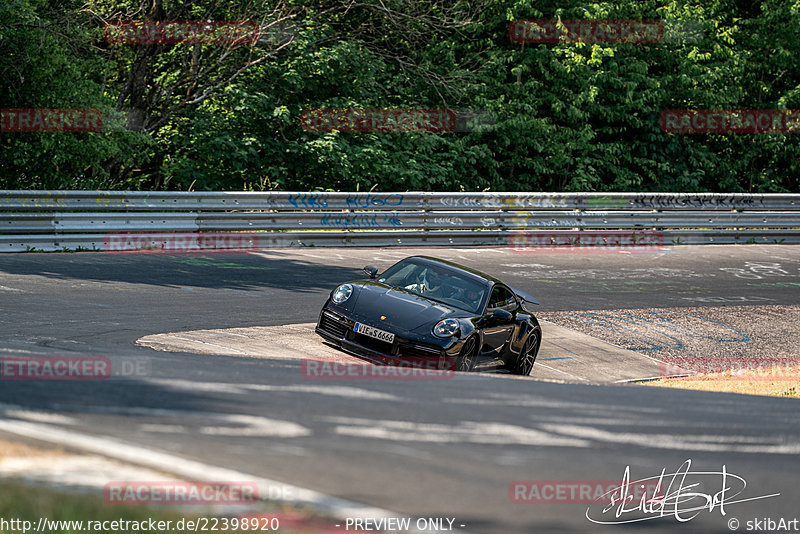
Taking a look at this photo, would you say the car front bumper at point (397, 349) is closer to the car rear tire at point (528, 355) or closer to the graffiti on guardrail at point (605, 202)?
the car rear tire at point (528, 355)

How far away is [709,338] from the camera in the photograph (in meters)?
13.8

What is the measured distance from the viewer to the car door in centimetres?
1025

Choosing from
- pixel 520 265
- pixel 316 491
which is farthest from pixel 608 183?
pixel 316 491

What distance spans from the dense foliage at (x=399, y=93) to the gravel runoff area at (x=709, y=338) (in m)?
9.43

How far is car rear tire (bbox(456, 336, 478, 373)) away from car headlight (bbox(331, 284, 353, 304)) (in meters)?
1.51

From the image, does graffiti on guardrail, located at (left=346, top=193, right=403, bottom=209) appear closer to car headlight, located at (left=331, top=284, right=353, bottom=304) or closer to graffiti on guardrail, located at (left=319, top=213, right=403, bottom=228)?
graffiti on guardrail, located at (left=319, top=213, right=403, bottom=228)

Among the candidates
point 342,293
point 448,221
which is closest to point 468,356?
point 342,293

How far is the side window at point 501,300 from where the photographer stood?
10.7 meters

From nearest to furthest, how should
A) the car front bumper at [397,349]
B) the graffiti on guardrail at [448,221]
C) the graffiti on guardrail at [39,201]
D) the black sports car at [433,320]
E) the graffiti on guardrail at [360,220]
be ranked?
the car front bumper at [397,349] < the black sports car at [433,320] < the graffiti on guardrail at [39,201] < the graffiti on guardrail at [360,220] < the graffiti on guardrail at [448,221]

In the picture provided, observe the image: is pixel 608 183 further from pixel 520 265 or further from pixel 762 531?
pixel 762 531

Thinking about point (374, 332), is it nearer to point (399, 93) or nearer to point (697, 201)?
point (697, 201)

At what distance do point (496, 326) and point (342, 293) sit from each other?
1.84m

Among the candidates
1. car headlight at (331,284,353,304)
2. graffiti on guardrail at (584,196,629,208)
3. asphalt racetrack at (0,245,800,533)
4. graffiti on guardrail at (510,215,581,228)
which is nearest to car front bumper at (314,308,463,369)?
car headlight at (331,284,353,304)

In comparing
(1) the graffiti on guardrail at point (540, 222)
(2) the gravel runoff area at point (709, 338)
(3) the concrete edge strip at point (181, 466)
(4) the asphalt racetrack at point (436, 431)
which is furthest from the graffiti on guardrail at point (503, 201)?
(3) the concrete edge strip at point (181, 466)
